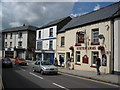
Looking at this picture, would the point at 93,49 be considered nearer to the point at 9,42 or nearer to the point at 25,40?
the point at 25,40

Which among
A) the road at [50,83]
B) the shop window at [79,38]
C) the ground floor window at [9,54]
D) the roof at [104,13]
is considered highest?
the roof at [104,13]

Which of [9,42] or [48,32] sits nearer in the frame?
[48,32]

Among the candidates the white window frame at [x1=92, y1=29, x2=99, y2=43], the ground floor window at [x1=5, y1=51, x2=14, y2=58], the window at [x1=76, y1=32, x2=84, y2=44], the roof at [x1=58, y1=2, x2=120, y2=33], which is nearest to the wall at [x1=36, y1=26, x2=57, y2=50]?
the roof at [x1=58, y1=2, x2=120, y2=33]

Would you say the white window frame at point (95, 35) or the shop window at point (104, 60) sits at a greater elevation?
the white window frame at point (95, 35)

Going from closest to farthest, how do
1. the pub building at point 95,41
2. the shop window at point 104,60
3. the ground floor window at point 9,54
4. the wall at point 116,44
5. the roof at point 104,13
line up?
the wall at point 116,44 < the pub building at point 95,41 < the shop window at point 104,60 < the roof at point 104,13 < the ground floor window at point 9,54

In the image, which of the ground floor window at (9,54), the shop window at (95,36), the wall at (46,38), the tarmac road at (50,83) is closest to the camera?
the tarmac road at (50,83)

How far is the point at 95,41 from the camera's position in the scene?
16.1 metres

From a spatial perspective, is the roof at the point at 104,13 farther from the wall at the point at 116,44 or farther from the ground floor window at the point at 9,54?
the ground floor window at the point at 9,54

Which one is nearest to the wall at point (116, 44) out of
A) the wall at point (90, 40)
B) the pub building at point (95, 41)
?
the pub building at point (95, 41)

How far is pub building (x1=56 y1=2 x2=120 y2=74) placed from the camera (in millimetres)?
13781

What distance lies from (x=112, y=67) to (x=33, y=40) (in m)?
32.5

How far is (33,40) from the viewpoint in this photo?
42.6 meters

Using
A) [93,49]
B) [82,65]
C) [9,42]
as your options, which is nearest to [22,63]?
[82,65]

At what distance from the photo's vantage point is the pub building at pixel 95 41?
13.8m
